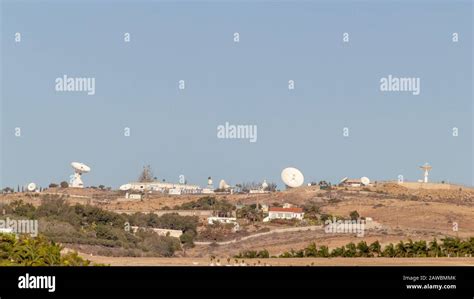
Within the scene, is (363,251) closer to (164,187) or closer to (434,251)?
(434,251)

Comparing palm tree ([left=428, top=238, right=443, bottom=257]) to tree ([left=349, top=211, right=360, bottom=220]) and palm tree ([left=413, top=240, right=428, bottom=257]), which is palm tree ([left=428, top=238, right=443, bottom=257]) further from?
tree ([left=349, top=211, right=360, bottom=220])

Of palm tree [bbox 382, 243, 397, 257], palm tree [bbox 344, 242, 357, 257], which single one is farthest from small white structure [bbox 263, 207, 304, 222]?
palm tree [bbox 382, 243, 397, 257]

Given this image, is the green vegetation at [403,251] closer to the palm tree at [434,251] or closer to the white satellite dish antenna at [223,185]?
the palm tree at [434,251]

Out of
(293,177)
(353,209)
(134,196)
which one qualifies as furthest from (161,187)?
(353,209)

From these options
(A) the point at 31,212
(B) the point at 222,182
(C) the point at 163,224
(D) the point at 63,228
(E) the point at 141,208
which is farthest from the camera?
(B) the point at 222,182
